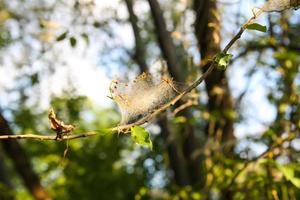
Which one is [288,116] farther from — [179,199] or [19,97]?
[19,97]

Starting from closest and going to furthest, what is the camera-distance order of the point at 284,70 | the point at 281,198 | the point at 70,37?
1. the point at 70,37
2. the point at 281,198
3. the point at 284,70

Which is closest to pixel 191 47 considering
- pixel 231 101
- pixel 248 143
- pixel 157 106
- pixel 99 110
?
pixel 231 101

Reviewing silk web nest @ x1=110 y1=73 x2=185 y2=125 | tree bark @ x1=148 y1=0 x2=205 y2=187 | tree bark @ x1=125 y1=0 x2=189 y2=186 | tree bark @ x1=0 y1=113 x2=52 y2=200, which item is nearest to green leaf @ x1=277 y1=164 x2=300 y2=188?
silk web nest @ x1=110 y1=73 x2=185 y2=125

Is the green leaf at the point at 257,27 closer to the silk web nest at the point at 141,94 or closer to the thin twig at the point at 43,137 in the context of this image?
the silk web nest at the point at 141,94

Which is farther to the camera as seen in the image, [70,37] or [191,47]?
[191,47]

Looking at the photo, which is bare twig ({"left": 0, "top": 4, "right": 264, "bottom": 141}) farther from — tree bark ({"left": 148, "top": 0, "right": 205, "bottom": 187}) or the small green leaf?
tree bark ({"left": 148, "top": 0, "right": 205, "bottom": 187})

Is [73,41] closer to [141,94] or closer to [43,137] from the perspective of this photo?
[141,94]
